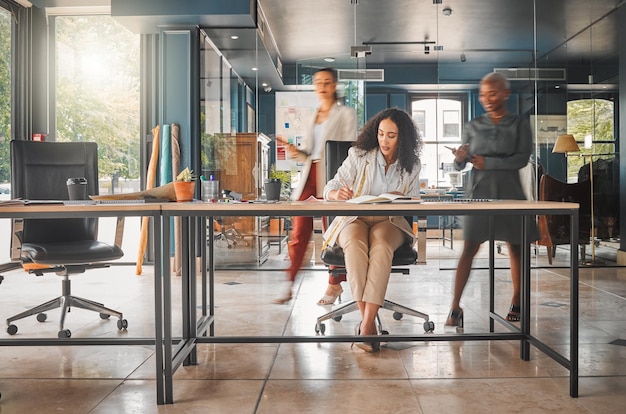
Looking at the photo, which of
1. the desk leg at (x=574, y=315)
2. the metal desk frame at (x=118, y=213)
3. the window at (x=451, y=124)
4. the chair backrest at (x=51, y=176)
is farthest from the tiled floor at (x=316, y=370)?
the window at (x=451, y=124)

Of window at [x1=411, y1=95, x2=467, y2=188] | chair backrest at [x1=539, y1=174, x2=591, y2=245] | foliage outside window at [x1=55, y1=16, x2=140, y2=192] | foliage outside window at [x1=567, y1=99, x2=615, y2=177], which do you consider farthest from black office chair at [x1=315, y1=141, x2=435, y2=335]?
foliage outside window at [x1=55, y1=16, x2=140, y2=192]

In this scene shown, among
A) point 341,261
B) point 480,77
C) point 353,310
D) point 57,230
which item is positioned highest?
point 480,77

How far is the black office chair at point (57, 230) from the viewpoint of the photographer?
10.9 feet

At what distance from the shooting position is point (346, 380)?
7.97 feet

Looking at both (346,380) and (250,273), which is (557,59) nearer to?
(250,273)

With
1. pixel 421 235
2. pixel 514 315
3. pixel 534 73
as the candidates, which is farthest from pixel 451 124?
pixel 514 315

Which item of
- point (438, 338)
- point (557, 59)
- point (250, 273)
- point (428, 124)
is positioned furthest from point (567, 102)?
point (438, 338)

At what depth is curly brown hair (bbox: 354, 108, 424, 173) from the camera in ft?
10.3

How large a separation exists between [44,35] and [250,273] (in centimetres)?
330

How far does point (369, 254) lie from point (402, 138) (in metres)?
0.67

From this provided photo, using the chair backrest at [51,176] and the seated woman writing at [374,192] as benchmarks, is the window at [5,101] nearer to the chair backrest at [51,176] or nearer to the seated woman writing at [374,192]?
the chair backrest at [51,176]

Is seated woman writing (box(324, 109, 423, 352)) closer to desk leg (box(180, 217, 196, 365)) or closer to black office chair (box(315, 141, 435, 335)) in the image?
black office chair (box(315, 141, 435, 335))

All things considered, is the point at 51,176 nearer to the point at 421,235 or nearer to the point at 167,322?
the point at 167,322

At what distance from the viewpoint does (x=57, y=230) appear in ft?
12.3
